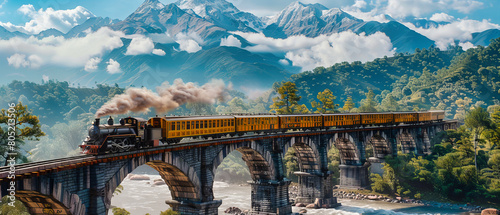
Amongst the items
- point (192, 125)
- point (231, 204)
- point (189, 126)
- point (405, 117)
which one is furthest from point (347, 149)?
point (189, 126)

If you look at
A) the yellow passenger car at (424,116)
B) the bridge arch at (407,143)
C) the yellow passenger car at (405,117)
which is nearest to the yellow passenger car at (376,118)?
the yellow passenger car at (405,117)

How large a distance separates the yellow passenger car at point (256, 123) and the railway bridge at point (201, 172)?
1.38 metres

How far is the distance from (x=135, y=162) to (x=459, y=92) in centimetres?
15529

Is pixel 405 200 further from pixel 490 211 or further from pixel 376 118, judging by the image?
pixel 376 118

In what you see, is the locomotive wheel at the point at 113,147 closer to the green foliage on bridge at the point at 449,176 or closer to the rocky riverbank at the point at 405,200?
the rocky riverbank at the point at 405,200

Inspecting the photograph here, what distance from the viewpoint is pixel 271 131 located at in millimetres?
48906

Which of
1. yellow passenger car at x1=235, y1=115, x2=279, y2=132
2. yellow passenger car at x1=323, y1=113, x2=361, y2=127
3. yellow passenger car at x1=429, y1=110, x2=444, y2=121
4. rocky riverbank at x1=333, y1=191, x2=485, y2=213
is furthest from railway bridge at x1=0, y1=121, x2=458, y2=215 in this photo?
yellow passenger car at x1=429, y1=110, x2=444, y2=121

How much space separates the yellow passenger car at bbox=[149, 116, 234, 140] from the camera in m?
33.9

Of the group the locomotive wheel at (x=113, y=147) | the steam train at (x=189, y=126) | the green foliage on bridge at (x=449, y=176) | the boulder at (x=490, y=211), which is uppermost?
the steam train at (x=189, y=126)

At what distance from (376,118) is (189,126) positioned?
122 feet

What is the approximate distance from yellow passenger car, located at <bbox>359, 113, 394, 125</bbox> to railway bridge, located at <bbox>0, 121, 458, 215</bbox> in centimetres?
104

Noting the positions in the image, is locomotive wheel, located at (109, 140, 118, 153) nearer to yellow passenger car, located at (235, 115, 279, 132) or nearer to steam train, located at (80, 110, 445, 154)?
steam train, located at (80, 110, 445, 154)

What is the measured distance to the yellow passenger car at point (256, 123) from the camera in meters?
43.5

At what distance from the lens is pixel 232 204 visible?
60656 mm
